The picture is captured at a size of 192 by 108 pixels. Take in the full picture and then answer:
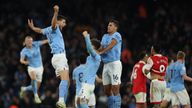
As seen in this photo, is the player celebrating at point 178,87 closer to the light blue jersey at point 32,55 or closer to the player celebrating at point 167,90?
Answer: the player celebrating at point 167,90

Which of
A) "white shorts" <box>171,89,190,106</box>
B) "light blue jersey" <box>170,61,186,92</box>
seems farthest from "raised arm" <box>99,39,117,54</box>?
"white shorts" <box>171,89,190,106</box>

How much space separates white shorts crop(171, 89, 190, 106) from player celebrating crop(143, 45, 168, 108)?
1104mm

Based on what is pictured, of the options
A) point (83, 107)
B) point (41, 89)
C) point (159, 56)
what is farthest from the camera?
point (41, 89)

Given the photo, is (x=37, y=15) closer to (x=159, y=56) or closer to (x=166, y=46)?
(x=166, y=46)

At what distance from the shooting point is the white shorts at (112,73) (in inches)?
709

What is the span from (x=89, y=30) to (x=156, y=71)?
495 inches

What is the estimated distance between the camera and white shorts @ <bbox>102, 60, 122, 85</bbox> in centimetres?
1800

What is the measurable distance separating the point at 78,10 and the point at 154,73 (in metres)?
15.3

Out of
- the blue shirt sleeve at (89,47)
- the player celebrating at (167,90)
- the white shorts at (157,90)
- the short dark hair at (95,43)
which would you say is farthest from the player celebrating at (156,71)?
the blue shirt sleeve at (89,47)

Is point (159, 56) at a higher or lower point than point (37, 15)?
lower

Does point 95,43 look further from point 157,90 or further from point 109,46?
point 157,90

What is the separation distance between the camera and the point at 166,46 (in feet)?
93.4

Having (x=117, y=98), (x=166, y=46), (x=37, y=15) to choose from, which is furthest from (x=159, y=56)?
(x=37, y=15)

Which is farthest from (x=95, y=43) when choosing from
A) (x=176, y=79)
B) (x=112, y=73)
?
(x=176, y=79)
